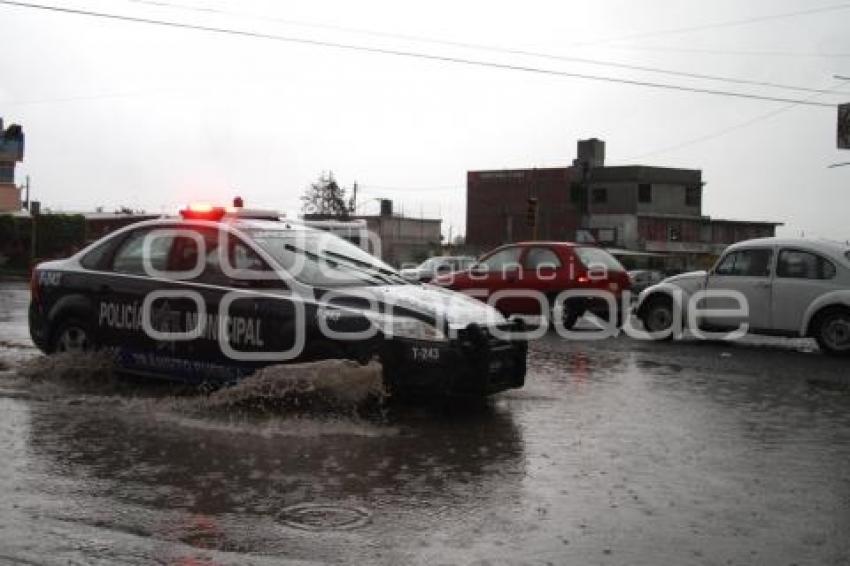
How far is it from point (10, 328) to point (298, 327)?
7.60m

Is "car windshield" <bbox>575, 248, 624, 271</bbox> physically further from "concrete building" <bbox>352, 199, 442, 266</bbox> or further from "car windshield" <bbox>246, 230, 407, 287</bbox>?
"concrete building" <bbox>352, 199, 442, 266</bbox>

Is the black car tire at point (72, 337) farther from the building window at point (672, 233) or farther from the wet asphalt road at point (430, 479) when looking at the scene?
the building window at point (672, 233)

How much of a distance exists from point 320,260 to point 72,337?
96.6 inches

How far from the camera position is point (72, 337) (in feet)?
27.5

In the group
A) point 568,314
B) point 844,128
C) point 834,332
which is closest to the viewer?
point 834,332

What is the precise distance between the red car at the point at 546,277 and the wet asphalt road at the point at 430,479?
6.17m

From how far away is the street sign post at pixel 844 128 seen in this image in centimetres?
2550

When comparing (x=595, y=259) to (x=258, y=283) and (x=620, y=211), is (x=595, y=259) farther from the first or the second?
(x=620, y=211)

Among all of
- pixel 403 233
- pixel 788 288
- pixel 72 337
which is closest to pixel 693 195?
pixel 403 233

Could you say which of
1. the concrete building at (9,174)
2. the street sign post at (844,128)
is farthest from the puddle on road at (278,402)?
the concrete building at (9,174)

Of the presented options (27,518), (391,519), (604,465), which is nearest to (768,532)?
(604,465)

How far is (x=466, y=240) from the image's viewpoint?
83188mm

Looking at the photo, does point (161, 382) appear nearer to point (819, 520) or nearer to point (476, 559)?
point (476, 559)

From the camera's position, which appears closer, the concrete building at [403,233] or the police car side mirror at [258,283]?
the police car side mirror at [258,283]
